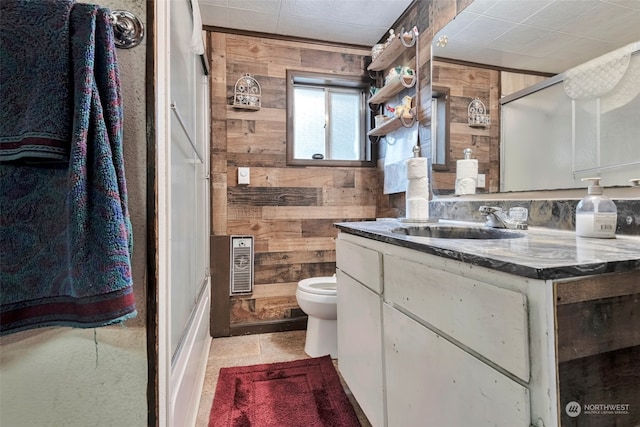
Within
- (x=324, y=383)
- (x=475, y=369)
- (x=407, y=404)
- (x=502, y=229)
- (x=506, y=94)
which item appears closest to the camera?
(x=475, y=369)

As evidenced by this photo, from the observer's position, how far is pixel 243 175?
2.17 metres

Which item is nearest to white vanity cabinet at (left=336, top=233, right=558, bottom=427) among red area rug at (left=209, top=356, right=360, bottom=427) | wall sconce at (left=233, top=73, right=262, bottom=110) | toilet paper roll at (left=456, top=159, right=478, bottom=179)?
red area rug at (left=209, top=356, right=360, bottom=427)

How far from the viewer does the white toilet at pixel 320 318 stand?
174 centimetres

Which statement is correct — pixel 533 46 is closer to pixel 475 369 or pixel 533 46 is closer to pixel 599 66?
pixel 599 66

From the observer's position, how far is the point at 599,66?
0.96 m

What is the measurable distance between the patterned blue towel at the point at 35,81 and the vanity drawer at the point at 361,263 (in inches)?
35.5

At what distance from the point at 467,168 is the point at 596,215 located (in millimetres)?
691

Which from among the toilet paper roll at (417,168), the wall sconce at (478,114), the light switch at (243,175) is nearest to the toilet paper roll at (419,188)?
the toilet paper roll at (417,168)

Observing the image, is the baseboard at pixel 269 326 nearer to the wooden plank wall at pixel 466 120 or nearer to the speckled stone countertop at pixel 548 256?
the wooden plank wall at pixel 466 120

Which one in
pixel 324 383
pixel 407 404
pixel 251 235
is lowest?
pixel 324 383

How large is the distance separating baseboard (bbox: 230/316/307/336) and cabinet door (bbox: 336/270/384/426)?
0.86 m

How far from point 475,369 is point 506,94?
3.97 ft

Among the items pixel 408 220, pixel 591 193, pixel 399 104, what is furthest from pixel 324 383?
pixel 399 104

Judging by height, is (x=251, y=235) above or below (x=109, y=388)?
above
